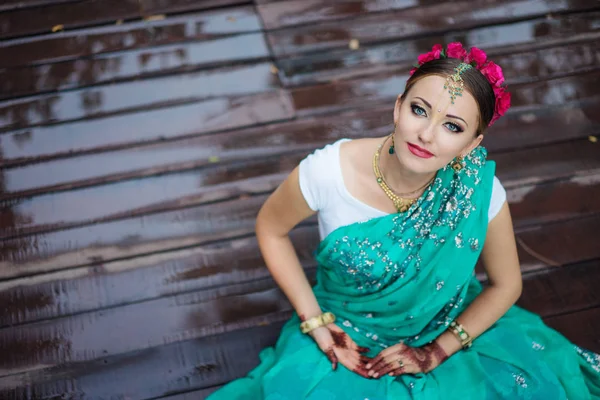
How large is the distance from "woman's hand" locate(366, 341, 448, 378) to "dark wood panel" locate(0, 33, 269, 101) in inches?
69.3

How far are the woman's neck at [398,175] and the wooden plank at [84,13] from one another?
1.82m

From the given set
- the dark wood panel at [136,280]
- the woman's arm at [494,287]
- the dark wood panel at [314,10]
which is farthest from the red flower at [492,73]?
the dark wood panel at [314,10]

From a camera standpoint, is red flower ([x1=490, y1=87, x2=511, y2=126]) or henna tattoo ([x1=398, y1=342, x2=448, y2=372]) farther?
henna tattoo ([x1=398, y1=342, x2=448, y2=372])

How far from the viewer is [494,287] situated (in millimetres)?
1929

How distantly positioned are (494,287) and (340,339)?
0.53m

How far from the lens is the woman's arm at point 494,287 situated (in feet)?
6.03

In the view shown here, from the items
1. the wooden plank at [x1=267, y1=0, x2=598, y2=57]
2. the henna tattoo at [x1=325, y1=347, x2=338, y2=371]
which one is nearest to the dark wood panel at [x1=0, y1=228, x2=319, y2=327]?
the henna tattoo at [x1=325, y1=347, x2=338, y2=371]

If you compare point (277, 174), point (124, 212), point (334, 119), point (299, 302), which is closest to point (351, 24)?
point (334, 119)

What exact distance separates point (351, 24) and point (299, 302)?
5.90 ft

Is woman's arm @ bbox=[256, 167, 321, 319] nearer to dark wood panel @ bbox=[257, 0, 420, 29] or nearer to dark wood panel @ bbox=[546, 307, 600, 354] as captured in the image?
dark wood panel @ bbox=[546, 307, 600, 354]

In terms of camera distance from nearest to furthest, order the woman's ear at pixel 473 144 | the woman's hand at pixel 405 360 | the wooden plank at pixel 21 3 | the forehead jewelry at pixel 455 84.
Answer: the forehead jewelry at pixel 455 84
the woman's ear at pixel 473 144
the woman's hand at pixel 405 360
the wooden plank at pixel 21 3

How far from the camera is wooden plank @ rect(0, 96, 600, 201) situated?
8.84 feet

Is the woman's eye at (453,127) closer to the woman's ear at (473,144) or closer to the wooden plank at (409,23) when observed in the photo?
the woman's ear at (473,144)

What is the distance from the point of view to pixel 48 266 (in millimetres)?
2490
